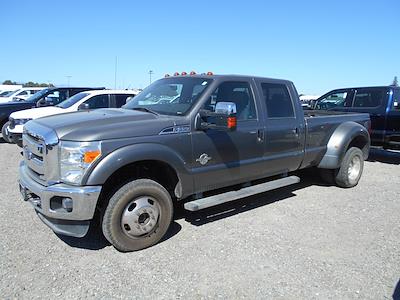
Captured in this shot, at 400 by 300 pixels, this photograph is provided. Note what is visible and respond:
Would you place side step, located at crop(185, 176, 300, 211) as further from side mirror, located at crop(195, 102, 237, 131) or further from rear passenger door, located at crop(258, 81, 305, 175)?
side mirror, located at crop(195, 102, 237, 131)

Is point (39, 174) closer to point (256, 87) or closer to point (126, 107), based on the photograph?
point (126, 107)

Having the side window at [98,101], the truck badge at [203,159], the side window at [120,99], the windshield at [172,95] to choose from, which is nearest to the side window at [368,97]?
the side window at [120,99]

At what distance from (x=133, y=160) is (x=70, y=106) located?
Answer: 22.7 ft

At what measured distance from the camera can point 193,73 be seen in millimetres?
5270

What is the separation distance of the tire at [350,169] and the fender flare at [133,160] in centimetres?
355

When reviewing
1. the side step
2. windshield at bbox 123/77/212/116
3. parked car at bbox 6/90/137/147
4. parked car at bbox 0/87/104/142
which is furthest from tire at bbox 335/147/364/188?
parked car at bbox 0/87/104/142

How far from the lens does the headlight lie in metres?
3.51

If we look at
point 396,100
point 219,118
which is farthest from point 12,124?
point 396,100

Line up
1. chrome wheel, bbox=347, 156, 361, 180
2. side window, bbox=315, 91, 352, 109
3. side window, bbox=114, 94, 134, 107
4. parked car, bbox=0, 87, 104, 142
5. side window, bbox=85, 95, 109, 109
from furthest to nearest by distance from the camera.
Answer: parked car, bbox=0, 87, 104, 142 → side window, bbox=315, 91, 352, 109 → side window, bbox=114, 94, 134, 107 → side window, bbox=85, 95, 109, 109 → chrome wheel, bbox=347, 156, 361, 180

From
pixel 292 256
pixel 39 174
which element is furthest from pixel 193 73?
pixel 292 256

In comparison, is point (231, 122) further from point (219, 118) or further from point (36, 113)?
point (36, 113)

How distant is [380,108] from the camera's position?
9.55m

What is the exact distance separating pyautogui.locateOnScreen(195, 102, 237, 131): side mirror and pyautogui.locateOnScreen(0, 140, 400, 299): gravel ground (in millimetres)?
1302

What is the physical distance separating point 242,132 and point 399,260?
226 centimetres
